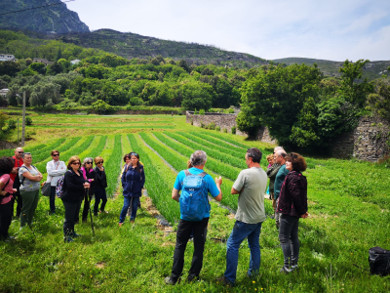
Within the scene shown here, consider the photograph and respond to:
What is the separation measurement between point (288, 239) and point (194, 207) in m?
2.07

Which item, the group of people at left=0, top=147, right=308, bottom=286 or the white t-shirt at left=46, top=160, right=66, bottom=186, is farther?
the white t-shirt at left=46, top=160, right=66, bottom=186

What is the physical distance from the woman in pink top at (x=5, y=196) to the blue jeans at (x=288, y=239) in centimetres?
588

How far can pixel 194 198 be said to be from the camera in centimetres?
345

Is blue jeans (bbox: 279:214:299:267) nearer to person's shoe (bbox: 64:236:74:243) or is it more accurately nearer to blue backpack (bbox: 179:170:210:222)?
blue backpack (bbox: 179:170:210:222)

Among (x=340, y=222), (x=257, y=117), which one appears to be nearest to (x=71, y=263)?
(x=340, y=222)

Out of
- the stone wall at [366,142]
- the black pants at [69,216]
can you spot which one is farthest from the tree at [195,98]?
the black pants at [69,216]

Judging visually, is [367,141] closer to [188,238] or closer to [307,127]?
[307,127]

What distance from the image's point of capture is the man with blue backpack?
3.47m

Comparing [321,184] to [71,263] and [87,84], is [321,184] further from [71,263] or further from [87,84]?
[87,84]

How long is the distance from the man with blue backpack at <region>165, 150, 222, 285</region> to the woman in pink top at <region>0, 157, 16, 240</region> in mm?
3871

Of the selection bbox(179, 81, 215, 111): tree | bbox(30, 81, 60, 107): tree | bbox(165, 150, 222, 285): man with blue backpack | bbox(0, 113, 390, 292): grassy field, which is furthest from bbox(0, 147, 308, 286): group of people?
bbox(30, 81, 60, 107): tree

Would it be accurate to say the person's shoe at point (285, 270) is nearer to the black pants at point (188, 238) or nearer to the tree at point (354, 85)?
the black pants at point (188, 238)

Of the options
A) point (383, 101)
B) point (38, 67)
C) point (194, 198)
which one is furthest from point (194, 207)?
point (38, 67)

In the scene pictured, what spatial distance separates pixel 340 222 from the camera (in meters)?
6.67
